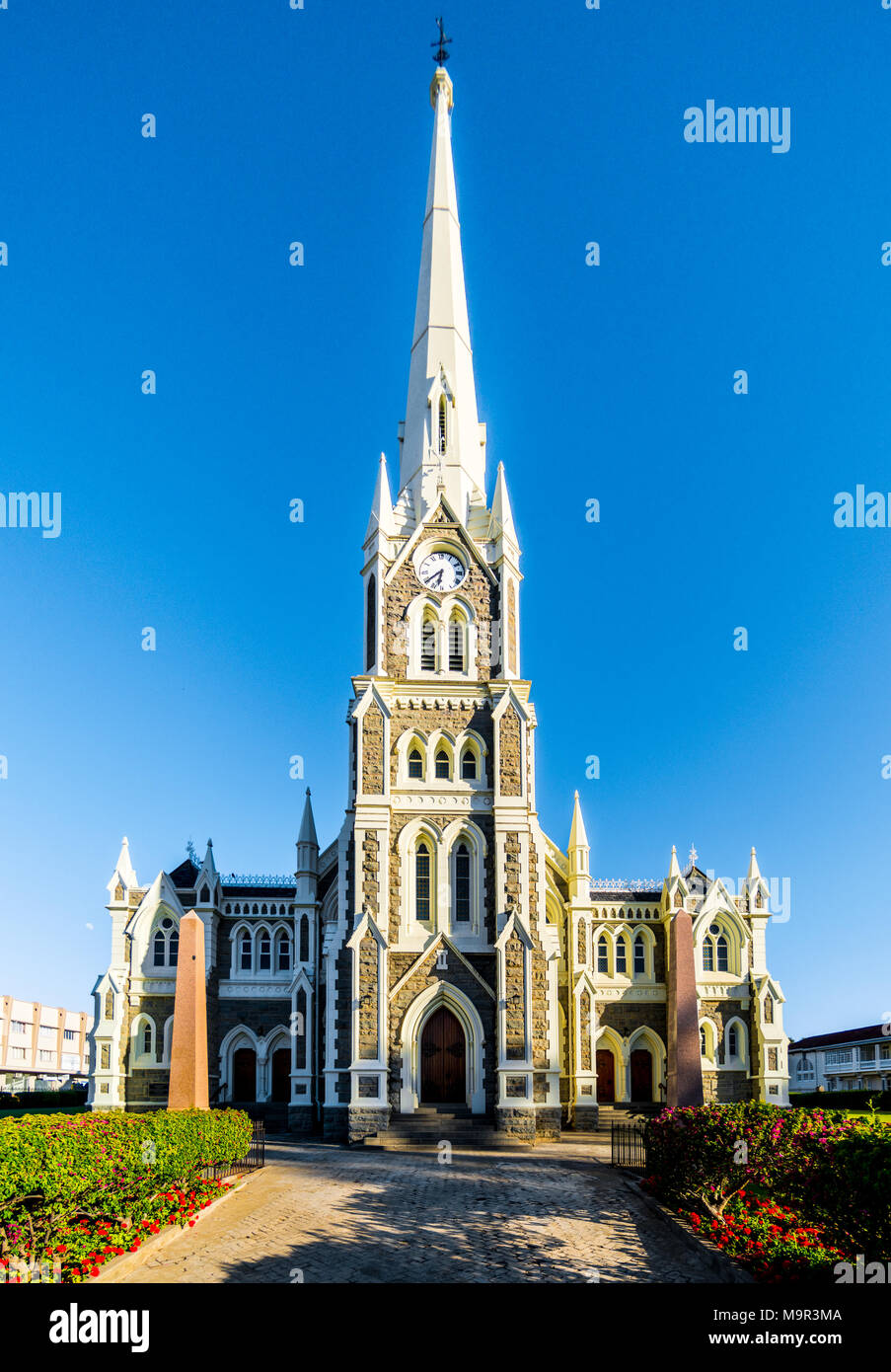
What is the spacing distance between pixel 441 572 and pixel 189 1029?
724 inches

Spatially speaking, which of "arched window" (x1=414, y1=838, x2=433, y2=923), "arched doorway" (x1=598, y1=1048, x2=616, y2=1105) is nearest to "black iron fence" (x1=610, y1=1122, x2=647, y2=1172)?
"arched window" (x1=414, y1=838, x2=433, y2=923)

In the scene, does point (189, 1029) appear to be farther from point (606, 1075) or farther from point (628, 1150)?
point (606, 1075)

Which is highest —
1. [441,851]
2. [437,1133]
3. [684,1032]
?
[441,851]

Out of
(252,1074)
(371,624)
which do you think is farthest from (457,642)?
(252,1074)

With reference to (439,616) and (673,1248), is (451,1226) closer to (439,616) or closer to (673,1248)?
(673,1248)

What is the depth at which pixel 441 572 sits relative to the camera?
3581 cm

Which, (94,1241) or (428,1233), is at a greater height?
(94,1241)

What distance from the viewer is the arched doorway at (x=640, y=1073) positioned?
40.9m

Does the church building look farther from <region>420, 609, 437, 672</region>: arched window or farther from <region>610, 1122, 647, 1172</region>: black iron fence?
<region>610, 1122, 647, 1172</region>: black iron fence

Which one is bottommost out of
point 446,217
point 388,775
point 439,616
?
point 388,775

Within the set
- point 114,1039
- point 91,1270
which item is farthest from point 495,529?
point 91,1270

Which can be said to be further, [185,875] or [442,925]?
[185,875]

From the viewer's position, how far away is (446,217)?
42781mm
